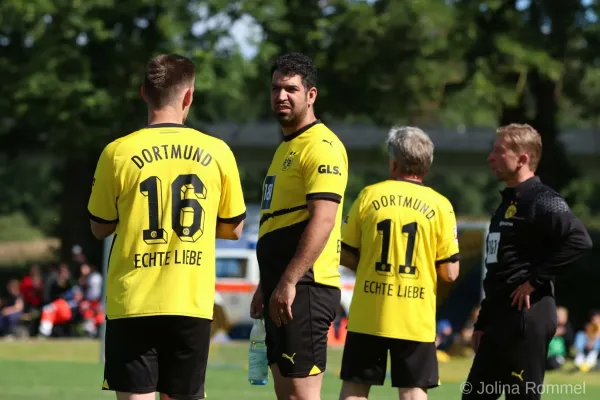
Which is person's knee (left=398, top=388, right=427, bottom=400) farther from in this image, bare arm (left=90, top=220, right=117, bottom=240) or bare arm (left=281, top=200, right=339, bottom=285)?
bare arm (left=90, top=220, right=117, bottom=240)

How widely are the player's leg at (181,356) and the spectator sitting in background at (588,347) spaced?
Result: 14.0m

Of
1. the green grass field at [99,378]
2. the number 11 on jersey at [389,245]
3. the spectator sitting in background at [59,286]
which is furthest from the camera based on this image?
the spectator sitting in background at [59,286]

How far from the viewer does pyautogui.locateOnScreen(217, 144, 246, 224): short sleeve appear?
5.61 metres

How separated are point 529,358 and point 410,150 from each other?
1.38 m

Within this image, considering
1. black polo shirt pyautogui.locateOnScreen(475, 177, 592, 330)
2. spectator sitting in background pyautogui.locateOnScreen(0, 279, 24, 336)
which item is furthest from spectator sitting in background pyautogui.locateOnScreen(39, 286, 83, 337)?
black polo shirt pyautogui.locateOnScreen(475, 177, 592, 330)

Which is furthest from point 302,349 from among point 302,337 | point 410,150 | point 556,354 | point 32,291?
point 32,291

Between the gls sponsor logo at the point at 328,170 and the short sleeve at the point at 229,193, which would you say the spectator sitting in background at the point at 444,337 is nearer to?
the gls sponsor logo at the point at 328,170

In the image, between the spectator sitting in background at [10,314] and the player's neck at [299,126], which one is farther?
the spectator sitting in background at [10,314]

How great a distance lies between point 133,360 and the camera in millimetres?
5477

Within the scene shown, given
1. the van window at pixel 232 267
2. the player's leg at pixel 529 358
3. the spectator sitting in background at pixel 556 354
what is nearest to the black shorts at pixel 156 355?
the player's leg at pixel 529 358

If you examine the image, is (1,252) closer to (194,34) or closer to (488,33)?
(194,34)

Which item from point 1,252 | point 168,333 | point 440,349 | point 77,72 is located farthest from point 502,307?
point 1,252

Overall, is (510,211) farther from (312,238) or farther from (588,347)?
(588,347)

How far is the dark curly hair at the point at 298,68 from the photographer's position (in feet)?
20.7
